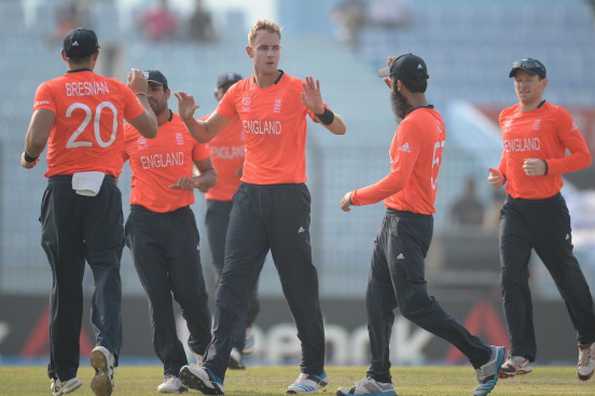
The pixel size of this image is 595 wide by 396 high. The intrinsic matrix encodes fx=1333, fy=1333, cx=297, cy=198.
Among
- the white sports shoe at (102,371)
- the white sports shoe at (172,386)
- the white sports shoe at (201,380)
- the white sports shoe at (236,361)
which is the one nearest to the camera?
the white sports shoe at (102,371)

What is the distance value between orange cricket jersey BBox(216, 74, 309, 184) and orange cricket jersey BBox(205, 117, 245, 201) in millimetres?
2760

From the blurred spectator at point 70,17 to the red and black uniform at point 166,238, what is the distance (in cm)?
1827

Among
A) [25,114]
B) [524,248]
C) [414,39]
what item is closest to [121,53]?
[25,114]

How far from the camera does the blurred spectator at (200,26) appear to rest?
95.3 feet

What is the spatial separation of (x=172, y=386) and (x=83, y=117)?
2121 millimetres

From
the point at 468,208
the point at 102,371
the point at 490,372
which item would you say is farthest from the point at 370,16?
the point at 102,371

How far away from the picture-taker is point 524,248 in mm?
10875

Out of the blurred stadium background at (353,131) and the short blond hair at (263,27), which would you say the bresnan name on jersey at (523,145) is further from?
the blurred stadium background at (353,131)

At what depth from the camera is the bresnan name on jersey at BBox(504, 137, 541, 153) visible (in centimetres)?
1077

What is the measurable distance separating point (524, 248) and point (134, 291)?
28.7 ft

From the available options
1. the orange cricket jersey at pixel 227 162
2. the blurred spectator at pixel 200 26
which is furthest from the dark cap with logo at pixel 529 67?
the blurred spectator at pixel 200 26

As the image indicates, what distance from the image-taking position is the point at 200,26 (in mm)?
29141

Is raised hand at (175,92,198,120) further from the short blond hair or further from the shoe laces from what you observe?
the shoe laces

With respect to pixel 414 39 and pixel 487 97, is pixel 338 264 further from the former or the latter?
pixel 414 39
